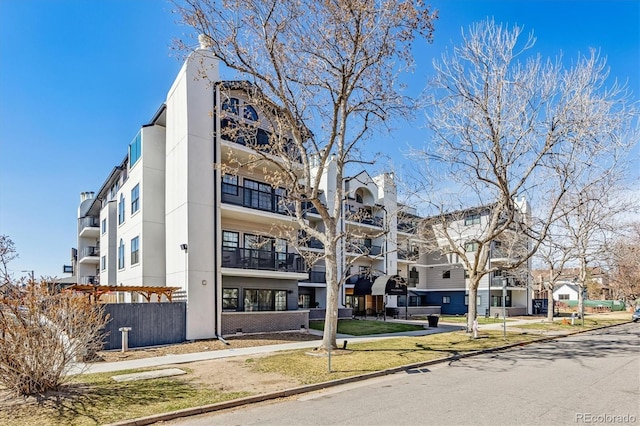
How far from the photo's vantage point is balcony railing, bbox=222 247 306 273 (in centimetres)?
2069

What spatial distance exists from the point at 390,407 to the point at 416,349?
816cm

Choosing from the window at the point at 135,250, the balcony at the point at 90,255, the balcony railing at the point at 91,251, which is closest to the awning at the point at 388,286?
the window at the point at 135,250

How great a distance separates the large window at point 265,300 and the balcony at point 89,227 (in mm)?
23155

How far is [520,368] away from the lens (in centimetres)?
1269

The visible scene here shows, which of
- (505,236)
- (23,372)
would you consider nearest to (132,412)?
(23,372)

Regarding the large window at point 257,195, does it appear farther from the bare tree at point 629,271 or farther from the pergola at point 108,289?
the bare tree at point 629,271

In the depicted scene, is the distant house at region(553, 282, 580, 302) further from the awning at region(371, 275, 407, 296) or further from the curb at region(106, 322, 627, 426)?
the curb at region(106, 322, 627, 426)

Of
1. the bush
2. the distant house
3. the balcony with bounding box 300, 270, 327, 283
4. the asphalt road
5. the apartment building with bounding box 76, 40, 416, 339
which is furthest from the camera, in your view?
the distant house

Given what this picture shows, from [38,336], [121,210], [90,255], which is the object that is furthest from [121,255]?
[38,336]

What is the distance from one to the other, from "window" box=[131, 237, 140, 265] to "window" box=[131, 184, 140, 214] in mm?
1766

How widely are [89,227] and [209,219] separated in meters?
24.7

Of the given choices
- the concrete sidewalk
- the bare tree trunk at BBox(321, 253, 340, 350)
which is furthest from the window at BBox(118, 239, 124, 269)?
the bare tree trunk at BBox(321, 253, 340, 350)

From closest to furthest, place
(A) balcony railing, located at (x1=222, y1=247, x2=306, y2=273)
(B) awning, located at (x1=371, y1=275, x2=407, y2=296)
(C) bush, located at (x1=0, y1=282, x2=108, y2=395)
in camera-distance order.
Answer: (C) bush, located at (x1=0, y1=282, x2=108, y2=395) < (A) balcony railing, located at (x1=222, y1=247, x2=306, y2=273) < (B) awning, located at (x1=371, y1=275, x2=407, y2=296)

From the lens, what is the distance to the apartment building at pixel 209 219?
63.2ft
